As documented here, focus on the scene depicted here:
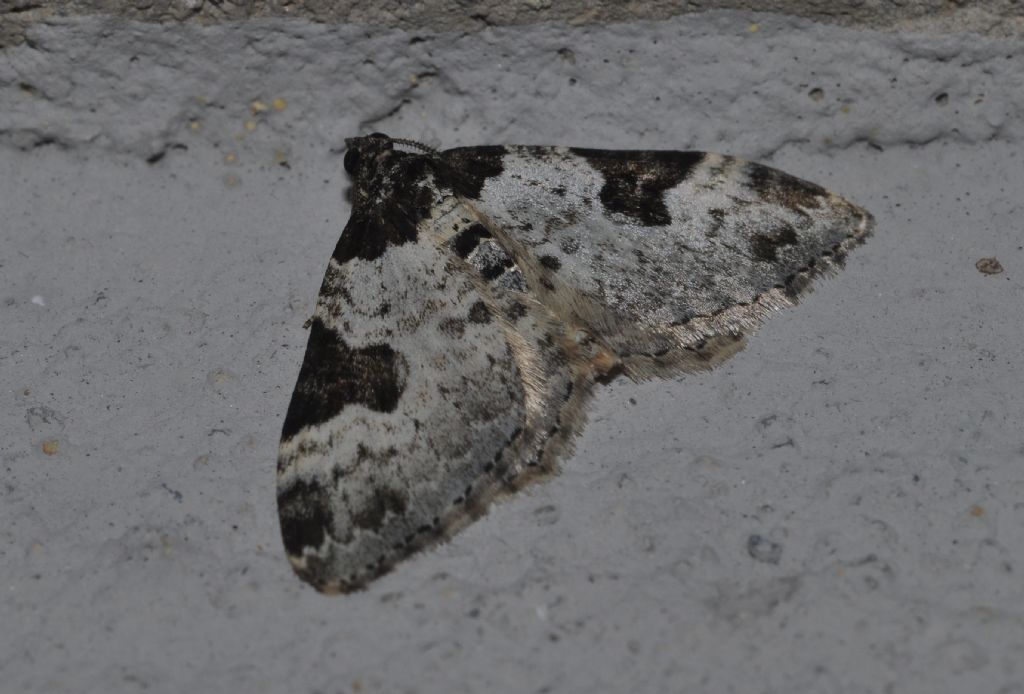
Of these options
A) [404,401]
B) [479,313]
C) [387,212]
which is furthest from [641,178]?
[404,401]

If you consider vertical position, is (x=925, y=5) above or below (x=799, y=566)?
above

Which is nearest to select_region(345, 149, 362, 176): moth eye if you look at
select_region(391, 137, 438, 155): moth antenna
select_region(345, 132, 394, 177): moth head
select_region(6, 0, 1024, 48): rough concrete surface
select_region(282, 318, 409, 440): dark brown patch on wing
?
select_region(345, 132, 394, 177): moth head

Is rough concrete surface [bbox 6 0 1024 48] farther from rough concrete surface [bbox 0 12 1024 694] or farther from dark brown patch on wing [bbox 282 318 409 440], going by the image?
dark brown patch on wing [bbox 282 318 409 440]

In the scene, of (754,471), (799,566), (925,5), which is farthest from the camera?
(925,5)

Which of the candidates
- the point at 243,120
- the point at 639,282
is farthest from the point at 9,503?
the point at 639,282

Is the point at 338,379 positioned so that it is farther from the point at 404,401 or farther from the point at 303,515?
the point at 303,515

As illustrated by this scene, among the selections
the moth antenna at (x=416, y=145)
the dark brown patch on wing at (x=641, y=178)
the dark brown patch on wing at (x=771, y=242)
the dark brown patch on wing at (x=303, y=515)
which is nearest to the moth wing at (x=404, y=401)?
the dark brown patch on wing at (x=303, y=515)

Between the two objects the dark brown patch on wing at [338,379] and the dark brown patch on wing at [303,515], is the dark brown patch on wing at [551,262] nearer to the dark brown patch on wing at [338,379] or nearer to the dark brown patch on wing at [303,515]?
the dark brown patch on wing at [338,379]

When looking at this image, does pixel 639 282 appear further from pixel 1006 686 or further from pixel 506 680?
pixel 1006 686
